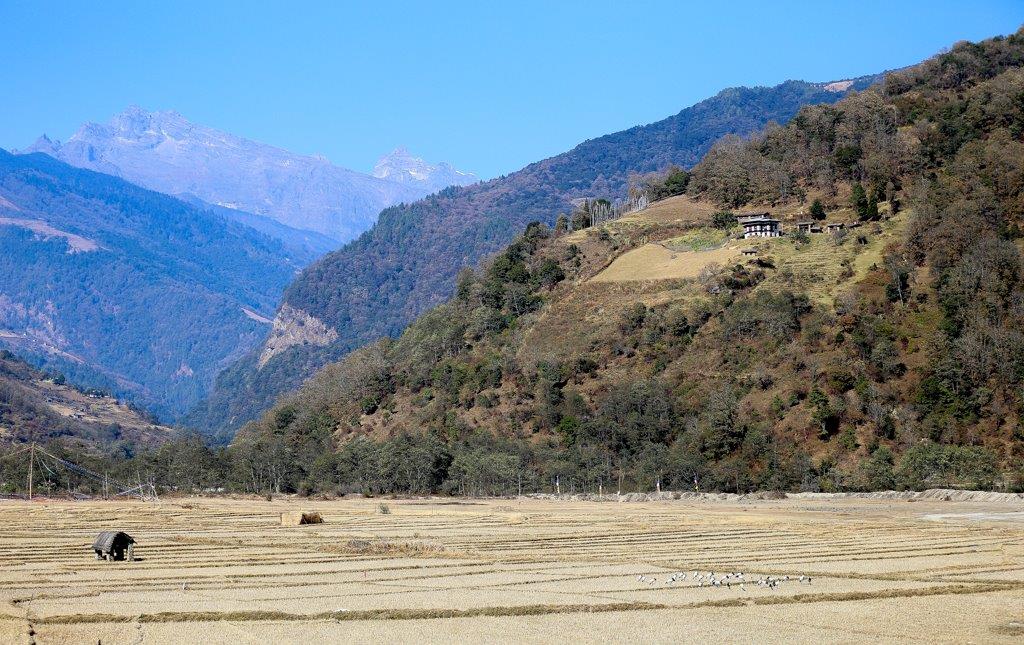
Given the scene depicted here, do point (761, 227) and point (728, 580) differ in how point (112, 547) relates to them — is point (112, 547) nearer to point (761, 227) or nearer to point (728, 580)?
point (728, 580)

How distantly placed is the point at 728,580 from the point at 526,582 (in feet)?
16.7

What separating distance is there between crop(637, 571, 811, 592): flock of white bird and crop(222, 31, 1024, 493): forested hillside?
135ft

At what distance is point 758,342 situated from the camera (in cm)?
9556

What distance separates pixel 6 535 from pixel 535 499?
42870 millimetres

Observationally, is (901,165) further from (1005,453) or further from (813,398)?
(1005,453)

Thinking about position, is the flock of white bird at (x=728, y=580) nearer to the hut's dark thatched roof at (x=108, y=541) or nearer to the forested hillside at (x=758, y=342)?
the hut's dark thatched roof at (x=108, y=541)

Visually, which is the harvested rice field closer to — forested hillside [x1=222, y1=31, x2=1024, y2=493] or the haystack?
the haystack

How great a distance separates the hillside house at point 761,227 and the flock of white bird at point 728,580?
285ft

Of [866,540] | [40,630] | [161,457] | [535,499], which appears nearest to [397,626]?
[40,630]

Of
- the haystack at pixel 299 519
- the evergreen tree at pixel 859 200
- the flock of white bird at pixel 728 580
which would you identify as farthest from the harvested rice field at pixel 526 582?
the evergreen tree at pixel 859 200

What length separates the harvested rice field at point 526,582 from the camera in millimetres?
23156

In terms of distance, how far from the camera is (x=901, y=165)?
115 metres

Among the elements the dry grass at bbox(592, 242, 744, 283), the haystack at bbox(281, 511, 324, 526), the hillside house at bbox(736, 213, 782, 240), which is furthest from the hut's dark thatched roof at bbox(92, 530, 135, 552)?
the hillside house at bbox(736, 213, 782, 240)

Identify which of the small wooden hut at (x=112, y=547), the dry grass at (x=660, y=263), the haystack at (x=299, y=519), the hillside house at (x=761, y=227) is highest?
the hillside house at (x=761, y=227)
